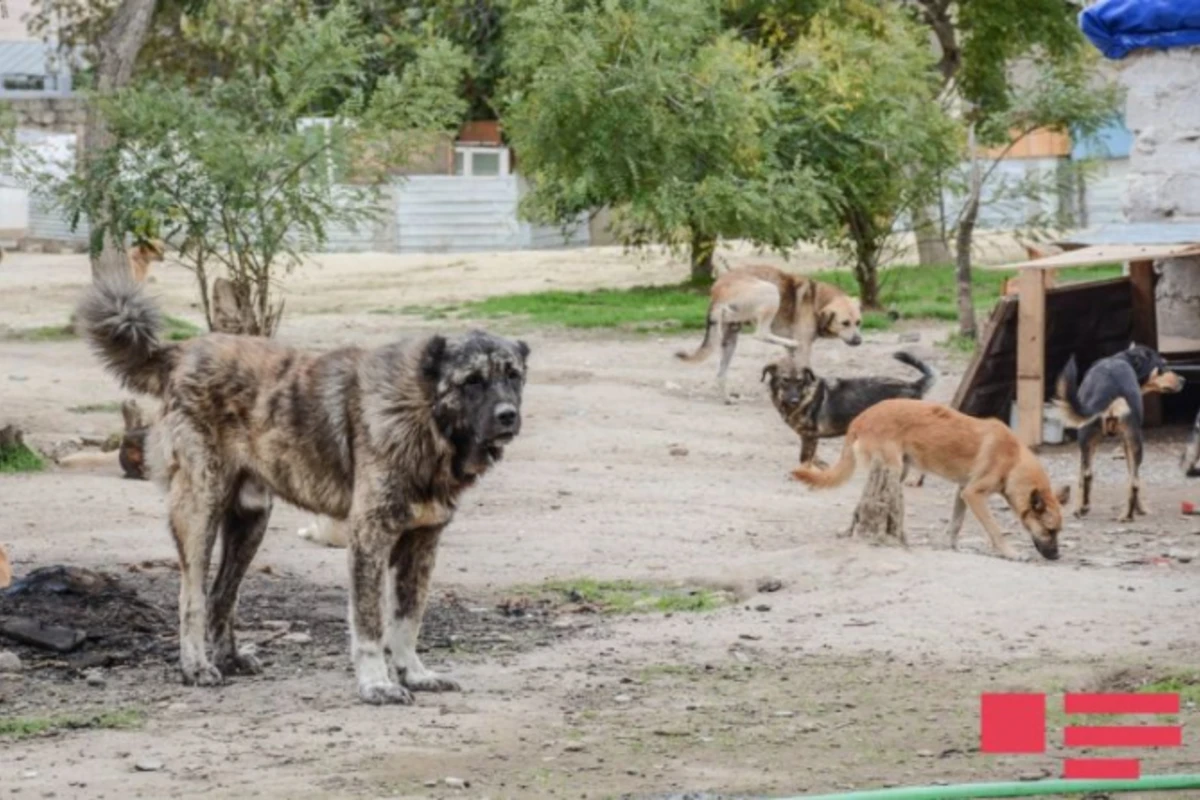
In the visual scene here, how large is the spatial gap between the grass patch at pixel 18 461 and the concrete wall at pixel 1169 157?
922 centimetres

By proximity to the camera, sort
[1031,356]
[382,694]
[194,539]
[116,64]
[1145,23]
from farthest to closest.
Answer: [116,64], [1145,23], [1031,356], [194,539], [382,694]

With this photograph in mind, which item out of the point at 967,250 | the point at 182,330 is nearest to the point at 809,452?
the point at 967,250

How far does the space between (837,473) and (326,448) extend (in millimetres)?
4889

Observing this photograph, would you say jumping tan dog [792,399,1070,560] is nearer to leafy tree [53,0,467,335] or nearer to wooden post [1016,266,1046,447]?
wooden post [1016,266,1046,447]

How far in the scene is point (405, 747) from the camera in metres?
8.32

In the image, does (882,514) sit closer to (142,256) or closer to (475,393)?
(475,393)

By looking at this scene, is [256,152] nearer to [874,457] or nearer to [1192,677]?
[874,457]

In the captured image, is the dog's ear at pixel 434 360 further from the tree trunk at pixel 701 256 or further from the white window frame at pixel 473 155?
the white window frame at pixel 473 155

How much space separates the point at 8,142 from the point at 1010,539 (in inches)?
478

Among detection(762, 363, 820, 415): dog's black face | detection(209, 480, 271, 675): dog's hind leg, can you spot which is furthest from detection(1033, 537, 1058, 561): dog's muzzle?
detection(209, 480, 271, 675): dog's hind leg

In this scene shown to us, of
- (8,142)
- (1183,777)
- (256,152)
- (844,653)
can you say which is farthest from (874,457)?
(8,142)

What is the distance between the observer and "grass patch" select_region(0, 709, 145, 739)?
339 inches

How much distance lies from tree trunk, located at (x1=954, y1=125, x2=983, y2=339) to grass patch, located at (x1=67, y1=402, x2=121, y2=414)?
26.4 ft

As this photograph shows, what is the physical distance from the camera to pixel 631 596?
38.6ft
